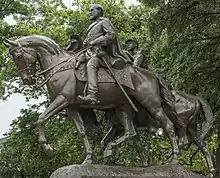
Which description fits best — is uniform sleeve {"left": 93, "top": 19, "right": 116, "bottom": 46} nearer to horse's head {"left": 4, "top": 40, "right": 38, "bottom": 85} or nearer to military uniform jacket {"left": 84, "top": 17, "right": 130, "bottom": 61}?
military uniform jacket {"left": 84, "top": 17, "right": 130, "bottom": 61}

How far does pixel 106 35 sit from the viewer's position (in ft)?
37.6

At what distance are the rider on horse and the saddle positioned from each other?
0.11m

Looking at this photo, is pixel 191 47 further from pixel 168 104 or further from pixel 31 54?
pixel 31 54

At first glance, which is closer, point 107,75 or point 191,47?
point 107,75

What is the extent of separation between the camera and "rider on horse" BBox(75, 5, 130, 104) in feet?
36.0

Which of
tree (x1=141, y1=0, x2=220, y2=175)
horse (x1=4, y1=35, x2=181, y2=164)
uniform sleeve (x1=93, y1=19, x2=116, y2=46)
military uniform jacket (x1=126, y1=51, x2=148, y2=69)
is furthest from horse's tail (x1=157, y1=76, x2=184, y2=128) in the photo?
tree (x1=141, y1=0, x2=220, y2=175)

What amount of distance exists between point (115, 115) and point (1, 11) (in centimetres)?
1369

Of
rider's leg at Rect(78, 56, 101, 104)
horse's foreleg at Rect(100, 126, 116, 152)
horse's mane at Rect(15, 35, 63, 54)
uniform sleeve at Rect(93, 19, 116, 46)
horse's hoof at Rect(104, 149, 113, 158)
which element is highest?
horse's mane at Rect(15, 35, 63, 54)

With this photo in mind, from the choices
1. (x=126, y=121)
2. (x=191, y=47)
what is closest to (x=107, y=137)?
(x=126, y=121)

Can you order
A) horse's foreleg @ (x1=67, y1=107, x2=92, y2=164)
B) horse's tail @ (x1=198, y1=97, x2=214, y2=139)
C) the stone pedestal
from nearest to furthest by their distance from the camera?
the stone pedestal, horse's foreleg @ (x1=67, y1=107, x2=92, y2=164), horse's tail @ (x1=198, y1=97, x2=214, y2=139)

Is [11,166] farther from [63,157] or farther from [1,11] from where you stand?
[1,11]

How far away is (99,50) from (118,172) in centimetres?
246

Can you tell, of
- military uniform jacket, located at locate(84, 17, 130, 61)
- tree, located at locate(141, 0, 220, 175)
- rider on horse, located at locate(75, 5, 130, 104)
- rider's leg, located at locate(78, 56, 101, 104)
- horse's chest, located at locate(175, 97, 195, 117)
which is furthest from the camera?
tree, located at locate(141, 0, 220, 175)

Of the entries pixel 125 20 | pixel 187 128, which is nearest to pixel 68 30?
pixel 125 20
